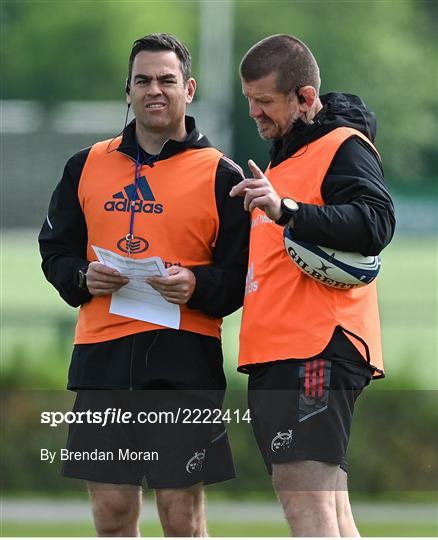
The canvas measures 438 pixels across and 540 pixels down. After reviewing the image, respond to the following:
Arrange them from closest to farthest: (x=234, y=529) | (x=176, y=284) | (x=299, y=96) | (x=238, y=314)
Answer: (x=299, y=96) → (x=176, y=284) → (x=234, y=529) → (x=238, y=314)

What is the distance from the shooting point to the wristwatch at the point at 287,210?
12.9ft

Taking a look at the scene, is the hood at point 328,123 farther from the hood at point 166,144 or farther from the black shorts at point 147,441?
the black shorts at point 147,441

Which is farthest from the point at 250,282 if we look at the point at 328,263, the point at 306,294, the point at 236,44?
the point at 236,44

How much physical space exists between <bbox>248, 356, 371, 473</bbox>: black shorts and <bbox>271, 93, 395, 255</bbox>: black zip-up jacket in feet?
1.28

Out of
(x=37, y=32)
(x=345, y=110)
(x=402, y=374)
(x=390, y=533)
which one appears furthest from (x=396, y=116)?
(x=345, y=110)

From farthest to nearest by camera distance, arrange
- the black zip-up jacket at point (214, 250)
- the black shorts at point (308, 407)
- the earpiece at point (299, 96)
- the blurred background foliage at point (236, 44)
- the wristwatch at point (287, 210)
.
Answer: the blurred background foliage at point (236, 44) → the black zip-up jacket at point (214, 250) → the earpiece at point (299, 96) → the black shorts at point (308, 407) → the wristwatch at point (287, 210)

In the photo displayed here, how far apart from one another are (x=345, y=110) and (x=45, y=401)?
18.5 ft

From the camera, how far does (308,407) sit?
4.08m

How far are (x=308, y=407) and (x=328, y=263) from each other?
454mm

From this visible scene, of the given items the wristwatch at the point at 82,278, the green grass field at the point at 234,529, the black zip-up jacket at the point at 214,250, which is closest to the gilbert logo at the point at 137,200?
the black zip-up jacket at the point at 214,250

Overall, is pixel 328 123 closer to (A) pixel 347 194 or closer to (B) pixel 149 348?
(A) pixel 347 194

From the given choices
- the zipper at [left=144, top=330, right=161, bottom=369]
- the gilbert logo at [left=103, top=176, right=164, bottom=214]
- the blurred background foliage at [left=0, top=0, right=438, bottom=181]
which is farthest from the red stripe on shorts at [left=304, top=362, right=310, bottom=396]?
the blurred background foliage at [left=0, top=0, right=438, bottom=181]

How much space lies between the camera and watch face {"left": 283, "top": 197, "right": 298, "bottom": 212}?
393 cm

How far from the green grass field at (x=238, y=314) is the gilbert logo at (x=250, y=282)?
6.10m
